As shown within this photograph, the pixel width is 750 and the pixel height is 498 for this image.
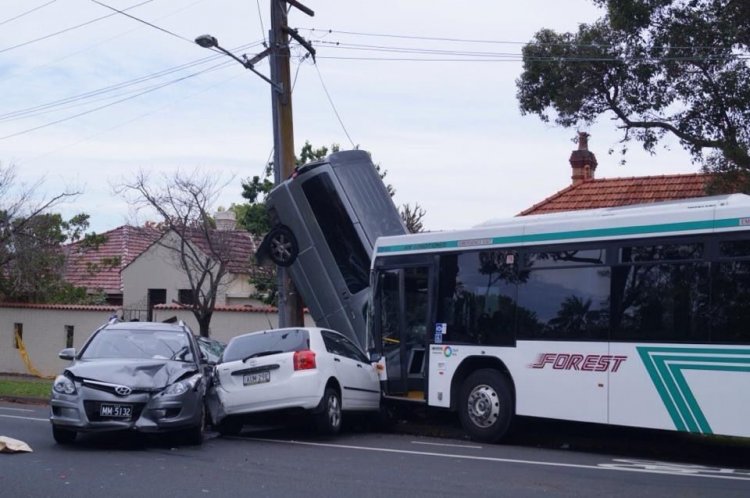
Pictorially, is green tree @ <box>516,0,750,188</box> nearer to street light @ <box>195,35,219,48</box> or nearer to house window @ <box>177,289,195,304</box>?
street light @ <box>195,35,219,48</box>

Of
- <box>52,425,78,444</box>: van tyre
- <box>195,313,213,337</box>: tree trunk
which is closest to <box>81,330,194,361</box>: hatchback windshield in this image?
<box>52,425,78,444</box>: van tyre

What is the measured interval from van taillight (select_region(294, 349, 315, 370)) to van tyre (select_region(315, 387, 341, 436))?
0.48 meters

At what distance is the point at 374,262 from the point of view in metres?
16.1

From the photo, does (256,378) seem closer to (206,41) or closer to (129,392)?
(129,392)

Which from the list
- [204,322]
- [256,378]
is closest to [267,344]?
[256,378]

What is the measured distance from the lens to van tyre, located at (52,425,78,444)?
12672mm

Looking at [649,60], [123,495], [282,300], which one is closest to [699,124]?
[649,60]

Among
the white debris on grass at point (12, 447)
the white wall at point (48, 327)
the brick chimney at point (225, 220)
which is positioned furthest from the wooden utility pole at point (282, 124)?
the brick chimney at point (225, 220)

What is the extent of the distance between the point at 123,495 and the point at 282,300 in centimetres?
1054

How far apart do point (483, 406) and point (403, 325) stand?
2.17m

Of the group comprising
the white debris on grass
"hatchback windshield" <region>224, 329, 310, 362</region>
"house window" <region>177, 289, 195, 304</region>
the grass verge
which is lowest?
the grass verge

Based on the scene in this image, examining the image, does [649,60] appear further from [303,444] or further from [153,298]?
[153,298]

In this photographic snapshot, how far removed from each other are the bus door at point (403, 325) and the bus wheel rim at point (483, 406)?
1147 mm

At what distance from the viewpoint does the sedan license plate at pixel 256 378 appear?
552 inches
